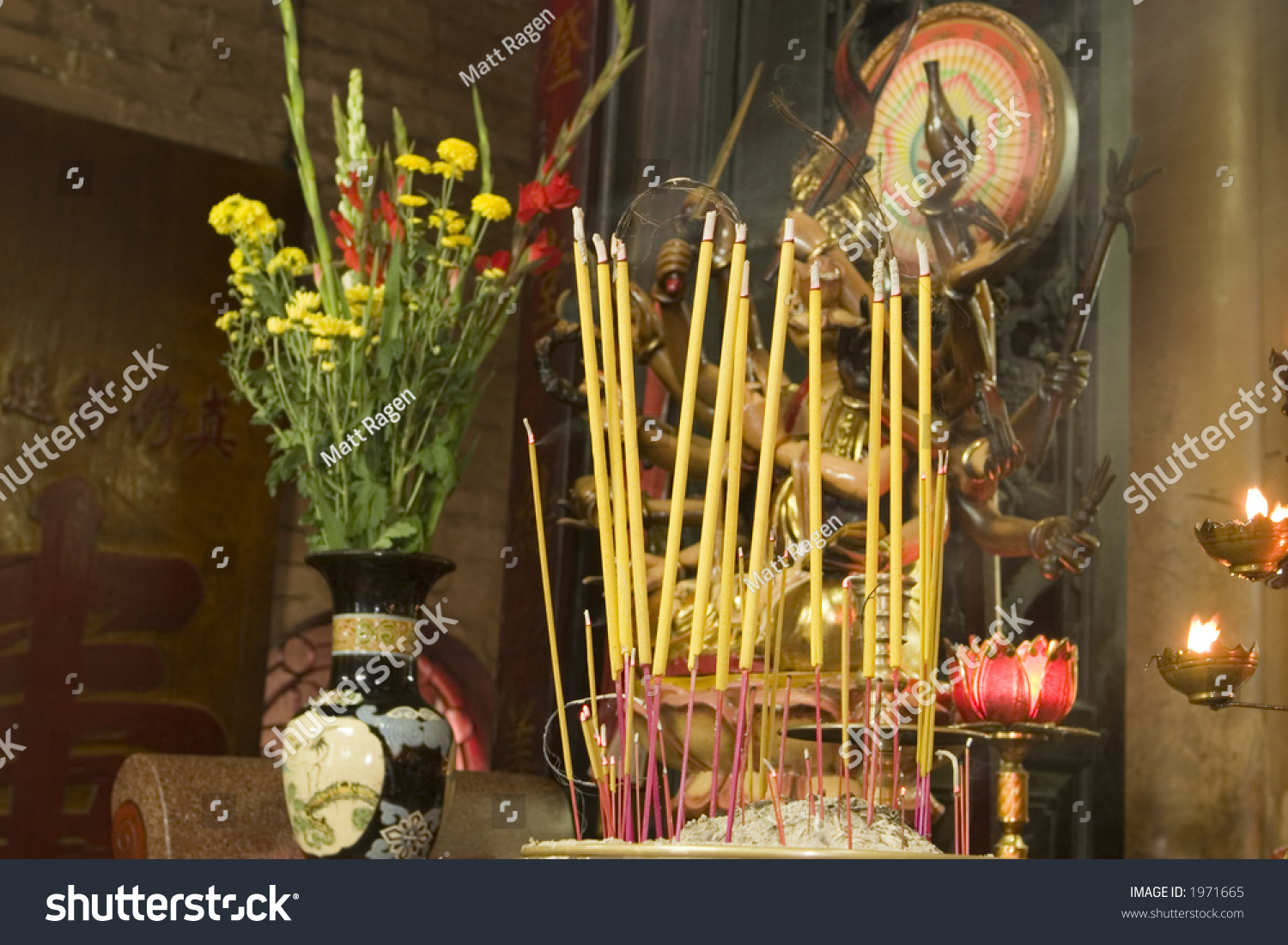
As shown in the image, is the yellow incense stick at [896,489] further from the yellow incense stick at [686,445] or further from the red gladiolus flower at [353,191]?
the red gladiolus flower at [353,191]

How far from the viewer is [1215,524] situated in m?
1.47

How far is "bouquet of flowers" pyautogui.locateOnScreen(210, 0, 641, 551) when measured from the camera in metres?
1.65

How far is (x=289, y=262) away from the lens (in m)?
1.75

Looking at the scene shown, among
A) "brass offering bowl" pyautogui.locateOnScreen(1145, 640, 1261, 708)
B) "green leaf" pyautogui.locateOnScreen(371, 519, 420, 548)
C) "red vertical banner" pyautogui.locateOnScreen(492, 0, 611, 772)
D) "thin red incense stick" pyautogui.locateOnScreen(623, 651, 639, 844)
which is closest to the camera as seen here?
"thin red incense stick" pyautogui.locateOnScreen(623, 651, 639, 844)

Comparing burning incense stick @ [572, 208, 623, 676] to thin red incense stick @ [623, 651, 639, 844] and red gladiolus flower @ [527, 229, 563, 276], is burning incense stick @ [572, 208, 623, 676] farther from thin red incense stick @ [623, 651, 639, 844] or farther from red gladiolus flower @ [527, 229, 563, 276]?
red gladiolus flower @ [527, 229, 563, 276]

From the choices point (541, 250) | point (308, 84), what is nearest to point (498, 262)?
point (541, 250)

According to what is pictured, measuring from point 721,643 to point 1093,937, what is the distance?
25 cm

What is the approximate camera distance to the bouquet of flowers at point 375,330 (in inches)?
64.8

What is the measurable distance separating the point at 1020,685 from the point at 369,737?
70 centimetres

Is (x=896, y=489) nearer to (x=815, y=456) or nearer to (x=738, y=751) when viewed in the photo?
(x=815, y=456)

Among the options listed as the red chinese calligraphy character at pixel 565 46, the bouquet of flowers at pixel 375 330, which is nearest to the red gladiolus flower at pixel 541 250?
the bouquet of flowers at pixel 375 330

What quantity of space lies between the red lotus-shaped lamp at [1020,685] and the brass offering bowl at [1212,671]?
0.11m

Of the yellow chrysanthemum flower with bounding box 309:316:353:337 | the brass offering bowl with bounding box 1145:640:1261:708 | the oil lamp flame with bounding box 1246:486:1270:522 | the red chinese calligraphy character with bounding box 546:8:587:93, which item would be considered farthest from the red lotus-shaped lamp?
the red chinese calligraphy character with bounding box 546:8:587:93

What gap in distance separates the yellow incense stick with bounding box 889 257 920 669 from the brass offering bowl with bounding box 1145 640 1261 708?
0.80m
